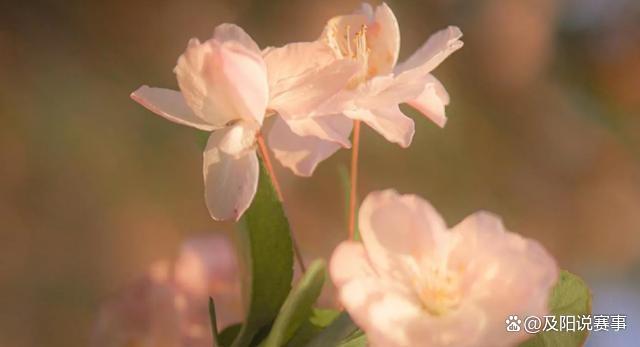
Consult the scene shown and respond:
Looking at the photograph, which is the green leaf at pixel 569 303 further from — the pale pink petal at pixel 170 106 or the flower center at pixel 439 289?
the pale pink petal at pixel 170 106

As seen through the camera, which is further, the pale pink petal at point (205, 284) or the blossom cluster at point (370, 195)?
the pale pink petal at point (205, 284)

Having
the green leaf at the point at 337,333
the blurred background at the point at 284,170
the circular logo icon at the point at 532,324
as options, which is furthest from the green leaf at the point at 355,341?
the blurred background at the point at 284,170

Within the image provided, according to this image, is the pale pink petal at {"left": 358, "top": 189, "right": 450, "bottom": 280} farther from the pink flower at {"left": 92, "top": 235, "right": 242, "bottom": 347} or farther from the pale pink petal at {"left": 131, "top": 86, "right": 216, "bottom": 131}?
the pink flower at {"left": 92, "top": 235, "right": 242, "bottom": 347}

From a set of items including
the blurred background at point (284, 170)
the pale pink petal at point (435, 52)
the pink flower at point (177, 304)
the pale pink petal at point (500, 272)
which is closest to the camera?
the pale pink petal at point (500, 272)

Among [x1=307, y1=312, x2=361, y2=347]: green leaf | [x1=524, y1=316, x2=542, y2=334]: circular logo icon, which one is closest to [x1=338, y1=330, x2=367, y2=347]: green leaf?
[x1=307, y1=312, x2=361, y2=347]: green leaf

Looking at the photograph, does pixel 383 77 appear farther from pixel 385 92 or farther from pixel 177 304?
pixel 177 304

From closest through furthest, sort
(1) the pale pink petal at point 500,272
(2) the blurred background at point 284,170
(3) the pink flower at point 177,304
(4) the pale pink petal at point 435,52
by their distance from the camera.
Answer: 1. (1) the pale pink petal at point 500,272
2. (4) the pale pink petal at point 435,52
3. (3) the pink flower at point 177,304
4. (2) the blurred background at point 284,170

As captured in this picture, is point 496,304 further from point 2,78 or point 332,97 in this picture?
point 2,78
